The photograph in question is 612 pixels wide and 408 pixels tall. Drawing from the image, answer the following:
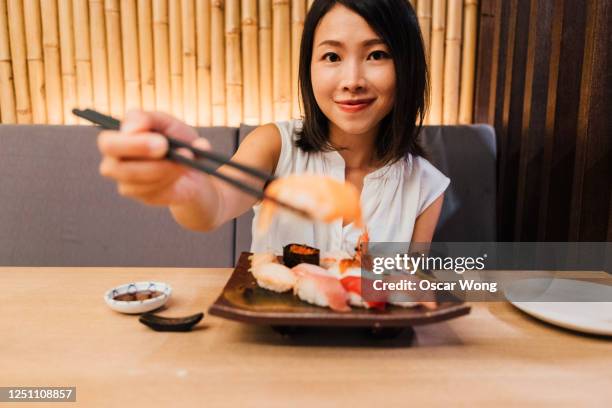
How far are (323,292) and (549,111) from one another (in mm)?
1605

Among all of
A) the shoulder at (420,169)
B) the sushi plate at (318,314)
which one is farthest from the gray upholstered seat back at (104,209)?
the sushi plate at (318,314)

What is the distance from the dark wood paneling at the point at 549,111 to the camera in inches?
66.3

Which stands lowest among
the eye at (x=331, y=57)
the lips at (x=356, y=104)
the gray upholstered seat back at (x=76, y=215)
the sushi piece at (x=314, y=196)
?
the gray upholstered seat back at (x=76, y=215)

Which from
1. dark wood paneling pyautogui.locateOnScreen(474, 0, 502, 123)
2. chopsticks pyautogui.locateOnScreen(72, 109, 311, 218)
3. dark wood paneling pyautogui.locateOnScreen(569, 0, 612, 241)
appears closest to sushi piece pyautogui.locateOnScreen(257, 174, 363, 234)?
chopsticks pyautogui.locateOnScreen(72, 109, 311, 218)

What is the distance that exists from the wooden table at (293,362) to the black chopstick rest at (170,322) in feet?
0.05

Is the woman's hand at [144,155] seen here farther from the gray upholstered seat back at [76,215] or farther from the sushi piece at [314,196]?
the gray upholstered seat back at [76,215]

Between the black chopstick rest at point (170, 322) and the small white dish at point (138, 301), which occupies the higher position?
the small white dish at point (138, 301)

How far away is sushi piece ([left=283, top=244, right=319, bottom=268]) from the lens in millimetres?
1095

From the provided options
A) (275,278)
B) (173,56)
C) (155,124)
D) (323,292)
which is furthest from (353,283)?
(173,56)

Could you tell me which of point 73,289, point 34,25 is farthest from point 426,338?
point 34,25

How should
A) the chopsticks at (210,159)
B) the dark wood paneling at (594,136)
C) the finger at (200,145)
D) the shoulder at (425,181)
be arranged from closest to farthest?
the chopsticks at (210,159) < the finger at (200,145) < the dark wood paneling at (594,136) < the shoulder at (425,181)

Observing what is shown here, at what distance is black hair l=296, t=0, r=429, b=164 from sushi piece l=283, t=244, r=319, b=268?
2.14ft

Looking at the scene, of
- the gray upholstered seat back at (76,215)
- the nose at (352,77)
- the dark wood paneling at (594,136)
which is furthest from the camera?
the gray upholstered seat back at (76,215)

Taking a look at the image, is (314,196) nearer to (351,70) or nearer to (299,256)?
(299,256)
